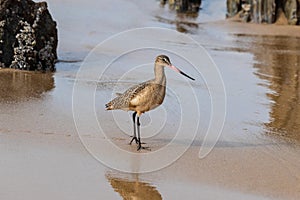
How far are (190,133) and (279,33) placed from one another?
8653mm

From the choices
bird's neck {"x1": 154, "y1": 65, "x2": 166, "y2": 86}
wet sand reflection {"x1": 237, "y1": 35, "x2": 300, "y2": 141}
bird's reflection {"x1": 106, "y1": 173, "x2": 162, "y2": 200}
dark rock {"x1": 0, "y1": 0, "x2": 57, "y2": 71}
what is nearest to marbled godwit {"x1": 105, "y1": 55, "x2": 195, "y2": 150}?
bird's neck {"x1": 154, "y1": 65, "x2": 166, "y2": 86}

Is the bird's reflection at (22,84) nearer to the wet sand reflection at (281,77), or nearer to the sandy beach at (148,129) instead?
the sandy beach at (148,129)

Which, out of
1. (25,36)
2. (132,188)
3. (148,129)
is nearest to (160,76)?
(148,129)

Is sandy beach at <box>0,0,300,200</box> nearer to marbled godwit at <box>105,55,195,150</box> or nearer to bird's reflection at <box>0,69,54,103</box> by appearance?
bird's reflection at <box>0,69,54,103</box>

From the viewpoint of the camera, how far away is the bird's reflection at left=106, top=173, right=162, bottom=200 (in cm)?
449

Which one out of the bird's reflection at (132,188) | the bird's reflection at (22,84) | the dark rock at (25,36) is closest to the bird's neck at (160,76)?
the bird's reflection at (132,188)

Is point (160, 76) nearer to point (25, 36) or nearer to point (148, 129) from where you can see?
point (148, 129)

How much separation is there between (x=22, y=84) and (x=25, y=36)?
1159 millimetres

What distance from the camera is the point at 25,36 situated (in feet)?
28.2

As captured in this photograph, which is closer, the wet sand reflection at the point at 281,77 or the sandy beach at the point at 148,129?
the sandy beach at the point at 148,129

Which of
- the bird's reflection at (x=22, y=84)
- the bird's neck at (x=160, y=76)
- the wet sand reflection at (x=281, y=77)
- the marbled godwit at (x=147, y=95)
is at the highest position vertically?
the bird's neck at (x=160, y=76)

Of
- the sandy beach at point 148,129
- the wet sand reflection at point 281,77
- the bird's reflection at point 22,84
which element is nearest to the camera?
the sandy beach at point 148,129

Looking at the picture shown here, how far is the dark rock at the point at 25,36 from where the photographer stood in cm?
846

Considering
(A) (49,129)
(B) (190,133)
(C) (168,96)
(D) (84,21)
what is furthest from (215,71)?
(D) (84,21)
